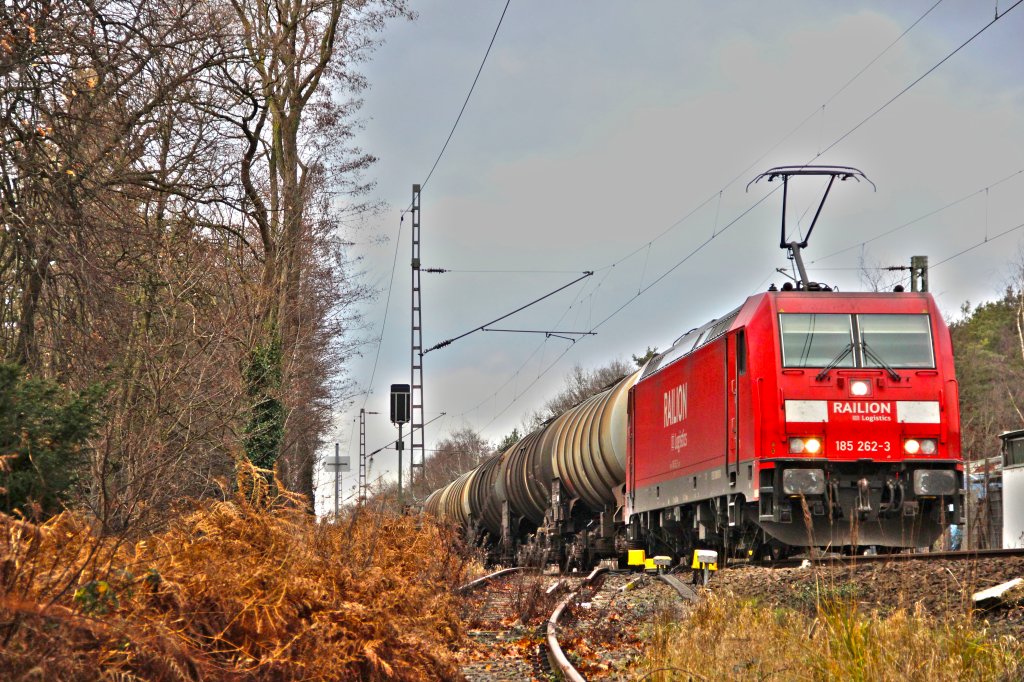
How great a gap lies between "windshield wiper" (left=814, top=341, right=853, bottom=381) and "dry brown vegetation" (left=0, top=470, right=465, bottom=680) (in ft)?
24.0

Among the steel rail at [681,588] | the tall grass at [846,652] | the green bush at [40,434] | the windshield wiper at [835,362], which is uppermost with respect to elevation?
the windshield wiper at [835,362]

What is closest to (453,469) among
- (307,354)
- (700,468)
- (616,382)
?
(307,354)

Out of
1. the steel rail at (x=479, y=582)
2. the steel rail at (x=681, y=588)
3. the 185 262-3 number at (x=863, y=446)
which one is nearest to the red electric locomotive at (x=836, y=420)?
the 185 262-3 number at (x=863, y=446)

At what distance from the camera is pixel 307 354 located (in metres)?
28.8

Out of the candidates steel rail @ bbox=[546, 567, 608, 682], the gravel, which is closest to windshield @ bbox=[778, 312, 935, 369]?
the gravel

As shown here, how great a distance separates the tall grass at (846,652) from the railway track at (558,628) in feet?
2.43

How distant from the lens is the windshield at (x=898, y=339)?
577 inches

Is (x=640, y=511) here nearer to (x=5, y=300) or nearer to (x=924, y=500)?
(x=924, y=500)

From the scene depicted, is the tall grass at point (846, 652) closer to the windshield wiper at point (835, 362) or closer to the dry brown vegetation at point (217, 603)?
the dry brown vegetation at point (217, 603)

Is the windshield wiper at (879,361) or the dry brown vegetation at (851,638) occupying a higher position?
the windshield wiper at (879,361)

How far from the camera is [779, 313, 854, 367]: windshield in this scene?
47.6ft

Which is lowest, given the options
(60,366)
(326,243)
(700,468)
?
(700,468)

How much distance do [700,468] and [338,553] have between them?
9289mm

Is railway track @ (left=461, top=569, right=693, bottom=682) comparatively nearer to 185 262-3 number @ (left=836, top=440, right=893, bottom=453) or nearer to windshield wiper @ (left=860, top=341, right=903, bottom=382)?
185 262-3 number @ (left=836, top=440, right=893, bottom=453)
